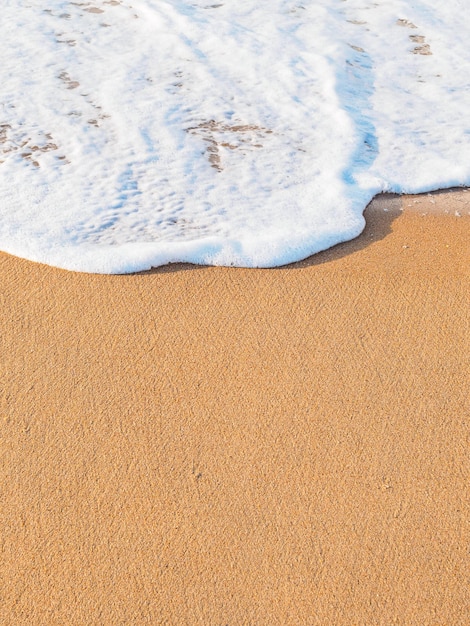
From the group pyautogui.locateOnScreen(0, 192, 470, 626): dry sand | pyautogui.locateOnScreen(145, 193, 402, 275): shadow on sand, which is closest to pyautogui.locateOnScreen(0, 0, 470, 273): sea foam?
pyautogui.locateOnScreen(145, 193, 402, 275): shadow on sand

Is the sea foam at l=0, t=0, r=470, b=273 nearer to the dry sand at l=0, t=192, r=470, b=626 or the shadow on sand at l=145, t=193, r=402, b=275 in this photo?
the shadow on sand at l=145, t=193, r=402, b=275

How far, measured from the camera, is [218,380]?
2.24 m

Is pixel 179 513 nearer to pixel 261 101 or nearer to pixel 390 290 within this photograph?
pixel 390 290

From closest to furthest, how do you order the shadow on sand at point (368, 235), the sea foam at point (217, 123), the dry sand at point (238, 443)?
the dry sand at point (238, 443) → the shadow on sand at point (368, 235) → the sea foam at point (217, 123)

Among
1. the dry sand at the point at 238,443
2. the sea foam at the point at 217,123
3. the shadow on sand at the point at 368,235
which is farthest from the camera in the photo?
the sea foam at the point at 217,123

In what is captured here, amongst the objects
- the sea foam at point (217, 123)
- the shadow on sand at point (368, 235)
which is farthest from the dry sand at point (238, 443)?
the sea foam at point (217, 123)

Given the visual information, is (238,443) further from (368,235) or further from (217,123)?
(217,123)

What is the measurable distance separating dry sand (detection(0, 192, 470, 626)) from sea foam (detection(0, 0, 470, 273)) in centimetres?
27

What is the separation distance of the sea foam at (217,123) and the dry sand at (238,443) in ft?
0.88

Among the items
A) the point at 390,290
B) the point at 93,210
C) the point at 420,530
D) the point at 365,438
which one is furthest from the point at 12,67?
the point at 420,530

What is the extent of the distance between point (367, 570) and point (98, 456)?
799mm

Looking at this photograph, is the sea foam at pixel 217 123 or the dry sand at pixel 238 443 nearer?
the dry sand at pixel 238 443

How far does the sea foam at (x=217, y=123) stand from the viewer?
2941 millimetres

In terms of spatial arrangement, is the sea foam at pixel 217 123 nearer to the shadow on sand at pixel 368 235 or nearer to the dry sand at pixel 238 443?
the shadow on sand at pixel 368 235
